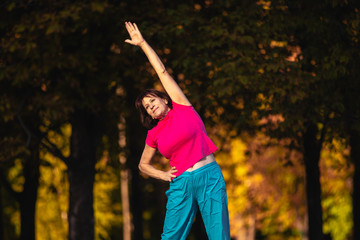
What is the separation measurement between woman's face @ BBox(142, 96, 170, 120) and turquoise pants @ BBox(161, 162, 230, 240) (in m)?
0.52

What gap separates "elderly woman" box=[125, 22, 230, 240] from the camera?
461 cm

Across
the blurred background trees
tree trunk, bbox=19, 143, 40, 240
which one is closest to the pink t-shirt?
the blurred background trees

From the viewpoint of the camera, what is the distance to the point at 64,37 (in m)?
11.4

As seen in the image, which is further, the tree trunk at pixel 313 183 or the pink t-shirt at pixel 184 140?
the tree trunk at pixel 313 183

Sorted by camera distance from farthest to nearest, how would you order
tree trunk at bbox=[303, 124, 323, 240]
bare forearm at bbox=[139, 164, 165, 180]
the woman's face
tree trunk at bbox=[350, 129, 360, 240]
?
tree trunk at bbox=[350, 129, 360, 240]
tree trunk at bbox=[303, 124, 323, 240]
bare forearm at bbox=[139, 164, 165, 180]
the woman's face

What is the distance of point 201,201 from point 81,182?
7153 millimetres

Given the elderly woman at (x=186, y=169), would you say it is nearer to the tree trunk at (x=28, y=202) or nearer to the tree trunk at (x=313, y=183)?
the tree trunk at (x=313, y=183)

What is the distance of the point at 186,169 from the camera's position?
4.64 m

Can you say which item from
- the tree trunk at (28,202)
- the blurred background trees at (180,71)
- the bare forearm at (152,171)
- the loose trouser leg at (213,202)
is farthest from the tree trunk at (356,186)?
the loose trouser leg at (213,202)

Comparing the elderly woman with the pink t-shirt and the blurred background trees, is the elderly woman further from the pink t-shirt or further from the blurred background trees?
the blurred background trees

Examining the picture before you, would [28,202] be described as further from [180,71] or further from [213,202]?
[213,202]

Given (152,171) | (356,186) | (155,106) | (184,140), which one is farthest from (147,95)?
(356,186)

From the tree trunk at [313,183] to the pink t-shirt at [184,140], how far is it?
7.42 metres

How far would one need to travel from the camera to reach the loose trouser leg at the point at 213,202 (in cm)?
461
